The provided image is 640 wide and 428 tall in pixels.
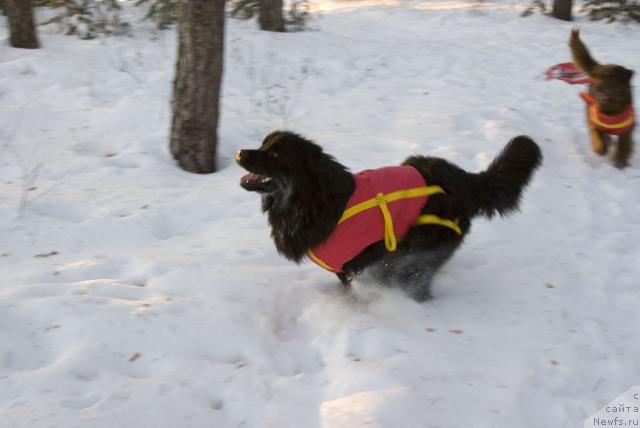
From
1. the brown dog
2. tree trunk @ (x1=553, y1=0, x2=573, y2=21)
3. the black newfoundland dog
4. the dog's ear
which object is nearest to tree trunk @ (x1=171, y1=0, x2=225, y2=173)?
the black newfoundland dog

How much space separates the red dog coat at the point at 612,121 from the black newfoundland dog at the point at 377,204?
2.67 meters

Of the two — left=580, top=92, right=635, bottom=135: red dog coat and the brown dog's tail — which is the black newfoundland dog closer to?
left=580, top=92, right=635, bottom=135: red dog coat

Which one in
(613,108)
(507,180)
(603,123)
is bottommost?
(603,123)

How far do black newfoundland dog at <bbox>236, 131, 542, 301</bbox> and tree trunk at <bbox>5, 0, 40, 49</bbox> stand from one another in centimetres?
611

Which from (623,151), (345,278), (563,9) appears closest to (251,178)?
(345,278)

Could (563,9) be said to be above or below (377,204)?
above

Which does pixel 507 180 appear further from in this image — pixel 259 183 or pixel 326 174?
pixel 259 183

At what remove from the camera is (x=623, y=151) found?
18.3 ft

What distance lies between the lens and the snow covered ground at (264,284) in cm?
247

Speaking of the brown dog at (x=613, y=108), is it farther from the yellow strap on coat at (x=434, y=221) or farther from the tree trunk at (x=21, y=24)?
the tree trunk at (x=21, y=24)

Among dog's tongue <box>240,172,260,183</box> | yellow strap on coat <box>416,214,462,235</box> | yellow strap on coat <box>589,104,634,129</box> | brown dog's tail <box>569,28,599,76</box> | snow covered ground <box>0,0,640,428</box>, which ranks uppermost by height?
brown dog's tail <box>569,28,599,76</box>

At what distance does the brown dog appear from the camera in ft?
18.1

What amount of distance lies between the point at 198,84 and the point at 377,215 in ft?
8.69

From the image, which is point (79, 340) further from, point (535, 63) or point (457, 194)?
point (535, 63)
